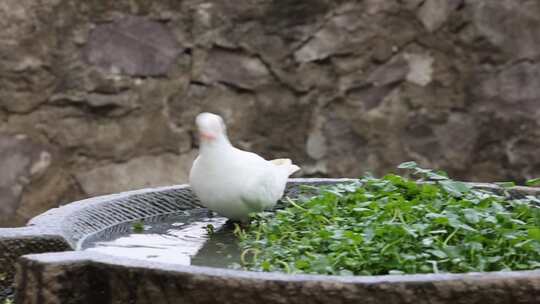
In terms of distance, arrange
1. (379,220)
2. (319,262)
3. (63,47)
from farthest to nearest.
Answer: (63,47), (379,220), (319,262)

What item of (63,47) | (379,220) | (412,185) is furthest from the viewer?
(63,47)

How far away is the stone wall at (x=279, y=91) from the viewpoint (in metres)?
3.99

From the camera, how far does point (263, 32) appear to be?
410cm

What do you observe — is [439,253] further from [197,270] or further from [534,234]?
[197,270]

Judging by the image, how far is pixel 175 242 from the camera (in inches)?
94.5

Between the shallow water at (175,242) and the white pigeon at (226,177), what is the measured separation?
85 millimetres

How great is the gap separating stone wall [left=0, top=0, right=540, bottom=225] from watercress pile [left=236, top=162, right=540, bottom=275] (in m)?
1.68

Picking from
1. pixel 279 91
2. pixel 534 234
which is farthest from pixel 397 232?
pixel 279 91

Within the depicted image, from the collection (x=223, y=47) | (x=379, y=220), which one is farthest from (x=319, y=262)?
(x=223, y=47)

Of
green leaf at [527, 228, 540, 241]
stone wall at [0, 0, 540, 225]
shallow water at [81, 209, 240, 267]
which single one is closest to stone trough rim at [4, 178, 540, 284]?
shallow water at [81, 209, 240, 267]

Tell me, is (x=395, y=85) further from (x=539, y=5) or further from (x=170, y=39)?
(x=170, y=39)

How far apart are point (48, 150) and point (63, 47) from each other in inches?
15.3

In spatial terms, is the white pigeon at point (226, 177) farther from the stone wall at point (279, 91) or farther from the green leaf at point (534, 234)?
the stone wall at point (279, 91)

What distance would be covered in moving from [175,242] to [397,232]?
0.59 meters
